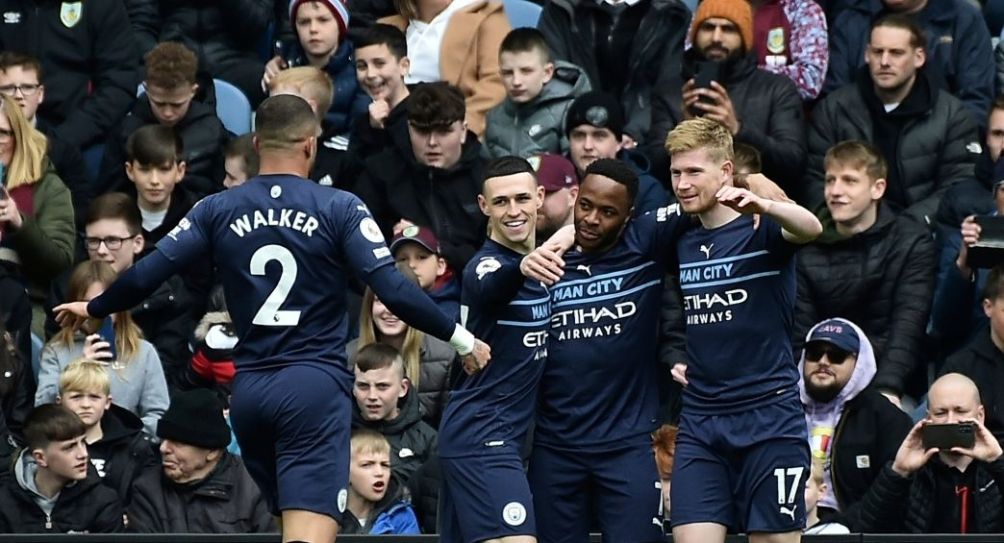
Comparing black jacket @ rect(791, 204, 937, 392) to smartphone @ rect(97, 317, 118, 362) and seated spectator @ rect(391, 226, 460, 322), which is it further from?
smartphone @ rect(97, 317, 118, 362)

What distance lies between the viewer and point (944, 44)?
542 inches

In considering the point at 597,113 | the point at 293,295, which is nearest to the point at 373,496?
the point at 293,295

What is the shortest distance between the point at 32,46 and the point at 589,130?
3.68m

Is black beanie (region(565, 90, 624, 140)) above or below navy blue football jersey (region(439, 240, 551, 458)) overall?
above

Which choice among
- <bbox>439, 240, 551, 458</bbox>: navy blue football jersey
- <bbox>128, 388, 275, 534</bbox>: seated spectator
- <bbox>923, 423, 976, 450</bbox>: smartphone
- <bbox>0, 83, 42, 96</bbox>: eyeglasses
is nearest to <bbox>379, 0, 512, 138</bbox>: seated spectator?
<bbox>0, 83, 42, 96</bbox>: eyeglasses

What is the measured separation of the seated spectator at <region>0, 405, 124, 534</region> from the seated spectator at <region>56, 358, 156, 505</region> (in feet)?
0.94

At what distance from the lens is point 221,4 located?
47.3ft

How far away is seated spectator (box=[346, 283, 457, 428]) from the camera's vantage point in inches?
485

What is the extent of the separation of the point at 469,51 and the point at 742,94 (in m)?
1.80

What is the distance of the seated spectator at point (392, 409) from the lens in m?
Result: 11.8

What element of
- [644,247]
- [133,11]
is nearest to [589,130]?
[644,247]

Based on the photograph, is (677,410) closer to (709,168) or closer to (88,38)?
(709,168)

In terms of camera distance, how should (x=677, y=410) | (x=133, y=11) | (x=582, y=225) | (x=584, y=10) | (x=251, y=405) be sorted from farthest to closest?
(x=133, y=11), (x=584, y=10), (x=677, y=410), (x=582, y=225), (x=251, y=405)

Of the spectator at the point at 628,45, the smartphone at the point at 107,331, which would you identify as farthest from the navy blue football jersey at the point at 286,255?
the spectator at the point at 628,45
